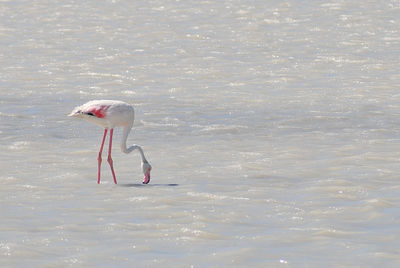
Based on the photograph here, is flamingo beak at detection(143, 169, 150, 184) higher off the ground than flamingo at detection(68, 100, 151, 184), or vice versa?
flamingo at detection(68, 100, 151, 184)

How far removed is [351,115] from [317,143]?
2096 millimetres

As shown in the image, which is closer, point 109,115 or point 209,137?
point 109,115

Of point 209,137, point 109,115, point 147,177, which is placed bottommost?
point 209,137

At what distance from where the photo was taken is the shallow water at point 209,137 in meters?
8.49

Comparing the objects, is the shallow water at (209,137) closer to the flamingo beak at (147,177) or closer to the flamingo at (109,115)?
the flamingo beak at (147,177)

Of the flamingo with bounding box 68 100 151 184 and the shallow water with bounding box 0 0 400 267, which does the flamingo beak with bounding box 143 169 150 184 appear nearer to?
the flamingo with bounding box 68 100 151 184

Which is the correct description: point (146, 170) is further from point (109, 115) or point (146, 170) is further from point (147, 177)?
point (109, 115)

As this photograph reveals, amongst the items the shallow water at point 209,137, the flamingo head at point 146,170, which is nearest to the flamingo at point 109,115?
the flamingo head at point 146,170

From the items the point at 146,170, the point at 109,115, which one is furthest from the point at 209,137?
the point at 146,170

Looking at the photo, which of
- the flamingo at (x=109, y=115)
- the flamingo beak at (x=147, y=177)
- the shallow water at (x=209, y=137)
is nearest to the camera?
the shallow water at (x=209, y=137)

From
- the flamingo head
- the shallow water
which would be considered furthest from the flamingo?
the shallow water

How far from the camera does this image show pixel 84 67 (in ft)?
65.9

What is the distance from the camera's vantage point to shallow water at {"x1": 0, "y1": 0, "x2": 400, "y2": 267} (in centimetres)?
849

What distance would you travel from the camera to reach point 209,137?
13.7 meters
